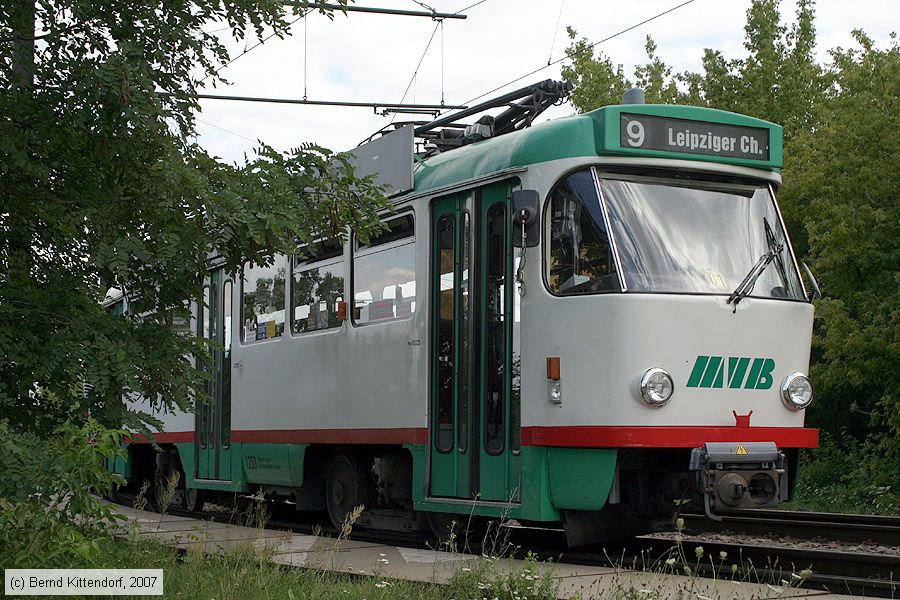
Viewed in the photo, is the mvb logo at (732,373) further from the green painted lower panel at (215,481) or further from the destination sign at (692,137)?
the green painted lower panel at (215,481)

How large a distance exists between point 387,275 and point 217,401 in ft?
13.2

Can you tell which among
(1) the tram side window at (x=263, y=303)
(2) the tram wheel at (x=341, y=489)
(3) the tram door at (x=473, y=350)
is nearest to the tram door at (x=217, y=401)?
(1) the tram side window at (x=263, y=303)

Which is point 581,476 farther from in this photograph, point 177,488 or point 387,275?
point 177,488

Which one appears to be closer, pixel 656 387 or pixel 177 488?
pixel 656 387

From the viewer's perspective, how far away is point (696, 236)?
31.1ft

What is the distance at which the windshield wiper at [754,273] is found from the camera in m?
9.33

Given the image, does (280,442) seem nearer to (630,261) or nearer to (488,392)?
(488,392)

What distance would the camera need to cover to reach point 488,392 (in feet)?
32.4

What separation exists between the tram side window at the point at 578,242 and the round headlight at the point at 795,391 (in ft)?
5.16

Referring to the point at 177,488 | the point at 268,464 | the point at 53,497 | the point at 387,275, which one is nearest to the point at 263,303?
the point at 268,464

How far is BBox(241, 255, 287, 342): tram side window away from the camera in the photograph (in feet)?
43.7

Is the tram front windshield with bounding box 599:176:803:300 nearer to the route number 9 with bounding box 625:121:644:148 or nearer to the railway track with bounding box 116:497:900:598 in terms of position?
the route number 9 with bounding box 625:121:644:148

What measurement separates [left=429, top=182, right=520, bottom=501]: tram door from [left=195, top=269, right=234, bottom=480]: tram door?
433cm

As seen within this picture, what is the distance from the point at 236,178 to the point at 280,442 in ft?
16.4
